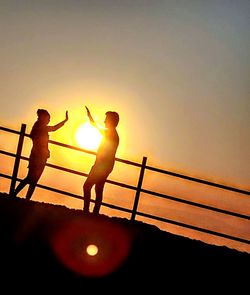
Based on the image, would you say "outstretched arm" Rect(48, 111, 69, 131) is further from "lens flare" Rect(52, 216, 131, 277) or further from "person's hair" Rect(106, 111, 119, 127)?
"lens flare" Rect(52, 216, 131, 277)

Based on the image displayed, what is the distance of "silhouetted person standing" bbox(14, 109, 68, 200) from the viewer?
6.79 meters

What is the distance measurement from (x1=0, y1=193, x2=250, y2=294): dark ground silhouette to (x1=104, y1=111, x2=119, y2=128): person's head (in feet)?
4.78

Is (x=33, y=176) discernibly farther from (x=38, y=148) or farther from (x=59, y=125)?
(x=59, y=125)

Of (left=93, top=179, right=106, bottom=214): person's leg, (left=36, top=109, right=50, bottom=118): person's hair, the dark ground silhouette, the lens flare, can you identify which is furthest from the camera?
(left=36, top=109, right=50, bottom=118): person's hair

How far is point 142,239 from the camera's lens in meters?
5.37

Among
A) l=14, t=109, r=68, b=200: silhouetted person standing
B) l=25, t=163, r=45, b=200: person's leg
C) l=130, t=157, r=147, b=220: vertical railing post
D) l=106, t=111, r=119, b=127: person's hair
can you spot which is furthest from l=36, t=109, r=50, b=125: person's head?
l=130, t=157, r=147, b=220: vertical railing post

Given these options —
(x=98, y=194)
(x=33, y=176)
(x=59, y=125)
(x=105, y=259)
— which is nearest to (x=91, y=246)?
(x=105, y=259)

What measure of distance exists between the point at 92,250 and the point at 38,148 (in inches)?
99.6

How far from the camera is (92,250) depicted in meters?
4.86

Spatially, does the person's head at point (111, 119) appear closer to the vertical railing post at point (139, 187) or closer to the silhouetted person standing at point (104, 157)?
the silhouetted person standing at point (104, 157)

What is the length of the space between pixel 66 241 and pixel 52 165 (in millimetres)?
2327

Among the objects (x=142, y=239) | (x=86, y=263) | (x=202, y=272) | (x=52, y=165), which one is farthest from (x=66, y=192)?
(x=202, y=272)

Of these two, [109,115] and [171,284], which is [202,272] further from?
[109,115]

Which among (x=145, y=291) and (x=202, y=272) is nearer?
(x=145, y=291)
